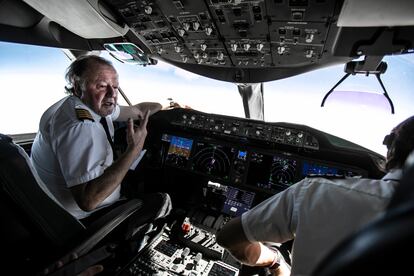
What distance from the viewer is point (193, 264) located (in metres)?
Result: 1.54

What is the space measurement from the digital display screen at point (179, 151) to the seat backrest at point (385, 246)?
2104 mm

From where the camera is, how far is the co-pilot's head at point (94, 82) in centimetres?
160

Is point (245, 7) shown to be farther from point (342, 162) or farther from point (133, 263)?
point (133, 263)

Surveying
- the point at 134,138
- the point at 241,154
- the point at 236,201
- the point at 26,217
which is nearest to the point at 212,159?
the point at 241,154

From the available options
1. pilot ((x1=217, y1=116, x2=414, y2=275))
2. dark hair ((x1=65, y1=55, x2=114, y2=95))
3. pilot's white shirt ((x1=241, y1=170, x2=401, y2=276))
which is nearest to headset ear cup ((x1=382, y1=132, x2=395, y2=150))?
pilot ((x1=217, y1=116, x2=414, y2=275))

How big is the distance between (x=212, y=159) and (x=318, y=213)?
156cm

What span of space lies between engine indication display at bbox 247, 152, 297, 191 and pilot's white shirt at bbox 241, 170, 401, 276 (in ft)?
3.85

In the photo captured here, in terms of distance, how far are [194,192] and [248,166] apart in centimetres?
62

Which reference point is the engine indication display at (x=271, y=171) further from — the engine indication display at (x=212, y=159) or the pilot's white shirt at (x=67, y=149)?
the pilot's white shirt at (x=67, y=149)

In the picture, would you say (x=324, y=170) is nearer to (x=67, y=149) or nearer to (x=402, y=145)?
(x=402, y=145)

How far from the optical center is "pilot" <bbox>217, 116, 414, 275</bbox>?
0.62 meters

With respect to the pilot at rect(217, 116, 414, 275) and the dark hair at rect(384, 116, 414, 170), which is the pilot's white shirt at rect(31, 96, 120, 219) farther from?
the dark hair at rect(384, 116, 414, 170)

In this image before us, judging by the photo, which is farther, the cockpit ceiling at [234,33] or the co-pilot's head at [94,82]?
the co-pilot's head at [94,82]

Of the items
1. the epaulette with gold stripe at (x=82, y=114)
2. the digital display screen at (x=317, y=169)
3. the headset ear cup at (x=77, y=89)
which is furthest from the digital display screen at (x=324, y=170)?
the headset ear cup at (x=77, y=89)
